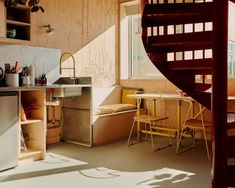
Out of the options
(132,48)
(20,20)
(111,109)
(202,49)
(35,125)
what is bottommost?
(35,125)

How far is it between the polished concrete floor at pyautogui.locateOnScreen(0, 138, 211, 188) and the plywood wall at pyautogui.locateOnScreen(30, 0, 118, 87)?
1583mm

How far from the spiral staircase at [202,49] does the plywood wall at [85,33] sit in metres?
1.95

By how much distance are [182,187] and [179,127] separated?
1.75m

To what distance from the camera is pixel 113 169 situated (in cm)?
328

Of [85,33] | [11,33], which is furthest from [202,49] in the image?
[85,33]

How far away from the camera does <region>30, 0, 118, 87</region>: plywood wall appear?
14.6 ft

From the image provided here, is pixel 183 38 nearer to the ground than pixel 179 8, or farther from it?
nearer to the ground

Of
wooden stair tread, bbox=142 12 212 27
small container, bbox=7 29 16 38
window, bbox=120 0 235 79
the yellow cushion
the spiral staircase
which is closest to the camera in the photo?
the spiral staircase

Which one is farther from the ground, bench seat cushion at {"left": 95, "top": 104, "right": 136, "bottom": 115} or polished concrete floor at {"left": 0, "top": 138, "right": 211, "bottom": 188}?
bench seat cushion at {"left": 95, "top": 104, "right": 136, "bottom": 115}

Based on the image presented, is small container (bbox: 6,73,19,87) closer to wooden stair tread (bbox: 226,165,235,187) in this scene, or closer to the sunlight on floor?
the sunlight on floor

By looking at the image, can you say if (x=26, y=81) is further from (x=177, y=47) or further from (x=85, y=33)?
(x=177, y=47)

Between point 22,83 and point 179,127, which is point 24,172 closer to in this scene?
point 22,83

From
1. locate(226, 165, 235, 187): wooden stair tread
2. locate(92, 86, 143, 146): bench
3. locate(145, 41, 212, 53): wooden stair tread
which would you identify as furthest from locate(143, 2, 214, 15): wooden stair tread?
locate(92, 86, 143, 146): bench

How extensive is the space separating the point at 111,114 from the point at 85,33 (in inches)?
59.6
